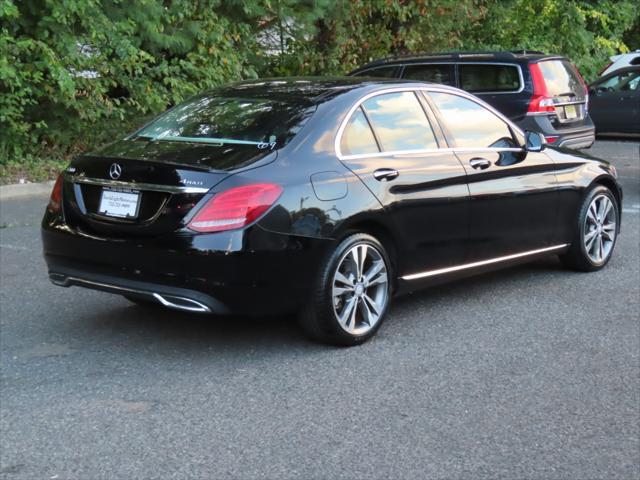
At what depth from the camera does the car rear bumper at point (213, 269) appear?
5.30 meters

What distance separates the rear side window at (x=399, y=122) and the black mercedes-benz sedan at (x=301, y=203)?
10 millimetres

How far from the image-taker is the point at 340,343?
5848mm

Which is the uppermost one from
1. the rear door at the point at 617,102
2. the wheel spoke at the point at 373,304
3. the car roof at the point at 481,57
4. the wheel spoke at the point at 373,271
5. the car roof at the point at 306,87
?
the car roof at the point at 306,87

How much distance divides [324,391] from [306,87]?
2210 mm

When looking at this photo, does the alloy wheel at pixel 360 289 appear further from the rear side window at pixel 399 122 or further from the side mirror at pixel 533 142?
the side mirror at pixel 533 142

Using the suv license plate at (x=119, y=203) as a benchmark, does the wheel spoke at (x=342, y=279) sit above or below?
below

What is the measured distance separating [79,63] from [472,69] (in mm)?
5406

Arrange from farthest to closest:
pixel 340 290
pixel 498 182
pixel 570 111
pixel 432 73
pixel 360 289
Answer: pixel 432 73
pixel 570 111
pixel 498 182
pixel 360 289
pixel 340 290

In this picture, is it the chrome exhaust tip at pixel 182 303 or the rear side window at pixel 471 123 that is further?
the rear side window at pixel 471 123

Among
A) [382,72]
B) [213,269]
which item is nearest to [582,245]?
[213,269]

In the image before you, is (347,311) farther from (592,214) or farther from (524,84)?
(524,84)

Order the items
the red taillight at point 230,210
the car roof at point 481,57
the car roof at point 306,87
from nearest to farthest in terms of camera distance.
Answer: the red taillight at point 230,210
the car roof at point 306,87
the car roof at point 481,57

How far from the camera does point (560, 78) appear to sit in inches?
559

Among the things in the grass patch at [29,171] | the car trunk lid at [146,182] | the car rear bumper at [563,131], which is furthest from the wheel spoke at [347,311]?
the car rear bumper at [563,131]
